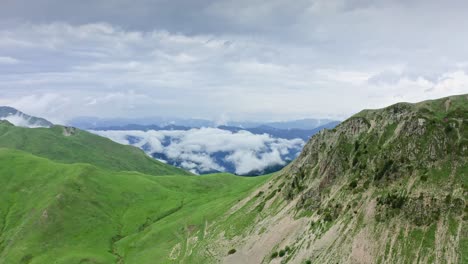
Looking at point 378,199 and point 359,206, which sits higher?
point 378,199

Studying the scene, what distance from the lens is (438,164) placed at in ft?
306

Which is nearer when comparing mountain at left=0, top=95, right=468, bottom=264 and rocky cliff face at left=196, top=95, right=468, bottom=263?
rocky cliff face at left=196, top=95, right=468, bottom=263

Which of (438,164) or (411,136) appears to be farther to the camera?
(411,136)

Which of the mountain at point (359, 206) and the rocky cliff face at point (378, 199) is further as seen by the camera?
the mountain at point (359, 206)

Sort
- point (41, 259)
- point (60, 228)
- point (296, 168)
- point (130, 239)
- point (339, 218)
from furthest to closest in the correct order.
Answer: point (60, 228) → point (130, 239) → point (41, 259) → point (296, 168) → point (339, 218)

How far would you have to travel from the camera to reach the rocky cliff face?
8288cm

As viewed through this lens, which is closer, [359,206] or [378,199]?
[378,199]

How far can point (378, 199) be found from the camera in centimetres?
9525

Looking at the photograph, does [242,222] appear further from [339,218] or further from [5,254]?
[5,254]

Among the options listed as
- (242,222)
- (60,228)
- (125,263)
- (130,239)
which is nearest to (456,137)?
(242,222)

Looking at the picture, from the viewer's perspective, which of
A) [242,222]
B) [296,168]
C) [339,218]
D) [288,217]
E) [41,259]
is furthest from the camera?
[41,259]

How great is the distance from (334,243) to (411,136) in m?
39.7

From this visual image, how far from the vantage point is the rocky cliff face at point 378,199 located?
8288 centimetres

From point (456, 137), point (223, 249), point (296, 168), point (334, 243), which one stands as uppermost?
point (456, 137)
